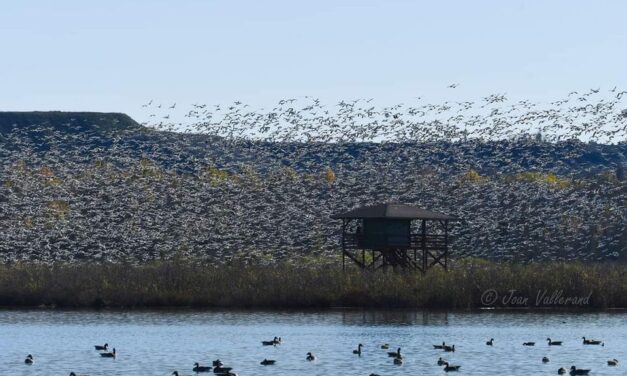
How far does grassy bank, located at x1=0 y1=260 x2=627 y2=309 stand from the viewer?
77.2m

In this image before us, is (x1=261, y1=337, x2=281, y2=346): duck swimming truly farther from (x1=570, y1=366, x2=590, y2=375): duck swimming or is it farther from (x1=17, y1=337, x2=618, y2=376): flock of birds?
(x1=570, y1=366, x2=590, y2=375): duck swimming

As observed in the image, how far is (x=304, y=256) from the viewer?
4139 inches

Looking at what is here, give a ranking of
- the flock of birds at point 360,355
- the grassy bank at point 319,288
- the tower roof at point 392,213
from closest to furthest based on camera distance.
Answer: the flock of birds at point 360,355, the grassy bank at point 319,288, the tower roof at point 392,213

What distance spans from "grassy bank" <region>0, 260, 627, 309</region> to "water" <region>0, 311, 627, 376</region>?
192cm

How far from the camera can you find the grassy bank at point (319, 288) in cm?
7719

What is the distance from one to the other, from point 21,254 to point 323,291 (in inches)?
1214

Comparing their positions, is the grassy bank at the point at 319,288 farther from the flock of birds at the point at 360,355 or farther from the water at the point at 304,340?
the flock of birds at the point at 360,355

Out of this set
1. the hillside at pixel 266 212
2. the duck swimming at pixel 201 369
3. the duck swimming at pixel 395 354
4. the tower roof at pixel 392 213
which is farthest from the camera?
the hillside at pixel 266 212

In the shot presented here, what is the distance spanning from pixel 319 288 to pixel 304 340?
14.9 meters

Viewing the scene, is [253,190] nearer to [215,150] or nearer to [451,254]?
[451,254]

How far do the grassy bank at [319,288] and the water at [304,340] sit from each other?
1.92 meters

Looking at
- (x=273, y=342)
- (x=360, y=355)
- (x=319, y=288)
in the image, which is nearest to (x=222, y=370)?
(x=360, y=355)

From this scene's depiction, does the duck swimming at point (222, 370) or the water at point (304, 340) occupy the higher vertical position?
the water at point (304, 340)

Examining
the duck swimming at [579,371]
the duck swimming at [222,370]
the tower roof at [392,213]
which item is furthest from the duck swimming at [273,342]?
the tower roof at [392,213]
